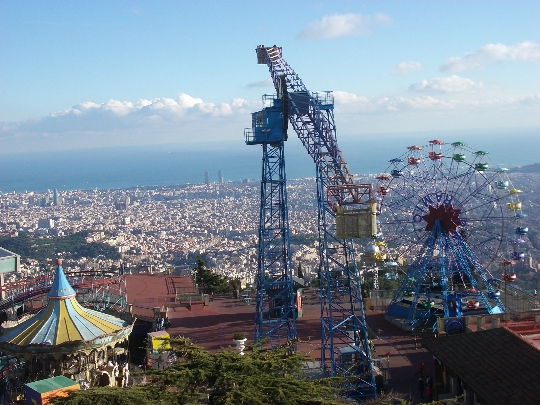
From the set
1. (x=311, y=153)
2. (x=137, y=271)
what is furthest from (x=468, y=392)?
(x=137, y=271)

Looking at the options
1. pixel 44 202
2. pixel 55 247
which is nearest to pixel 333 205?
pixel 55 247

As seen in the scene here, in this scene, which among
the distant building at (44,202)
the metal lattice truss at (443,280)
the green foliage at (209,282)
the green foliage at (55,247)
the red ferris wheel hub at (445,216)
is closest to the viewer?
the metal lattice truss at (443,280)

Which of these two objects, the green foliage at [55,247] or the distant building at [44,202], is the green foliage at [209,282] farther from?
the distant building at [44,202]

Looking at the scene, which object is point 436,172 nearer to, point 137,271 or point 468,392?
point 468,392

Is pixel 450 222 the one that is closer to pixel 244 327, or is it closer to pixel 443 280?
pixel 443 280

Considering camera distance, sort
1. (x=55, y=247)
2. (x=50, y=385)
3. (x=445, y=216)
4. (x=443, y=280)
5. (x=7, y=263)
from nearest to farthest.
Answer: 1. (x=50, y=385)
2. (x=443, y=280)
3. (x=445, y=216)
4. (x=7, y=263)
5. (x=55, y=247)

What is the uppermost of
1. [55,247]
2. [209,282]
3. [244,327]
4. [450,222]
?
[450,222]

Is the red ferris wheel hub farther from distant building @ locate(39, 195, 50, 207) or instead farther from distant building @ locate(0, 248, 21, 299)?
distant building @ locate(39, 195, 50, 207)

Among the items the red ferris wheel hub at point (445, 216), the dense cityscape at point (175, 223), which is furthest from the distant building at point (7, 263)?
the red ferris wheel hub at point (445, 216)
